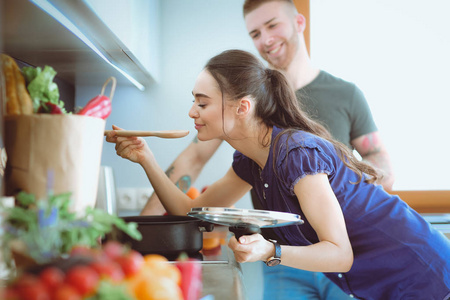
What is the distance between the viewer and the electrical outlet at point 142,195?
2.23 meters

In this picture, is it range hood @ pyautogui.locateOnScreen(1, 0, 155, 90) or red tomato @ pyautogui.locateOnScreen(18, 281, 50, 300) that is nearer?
red tomato @ pyautogui.locateOnScreen(18, 281, 50, 300)

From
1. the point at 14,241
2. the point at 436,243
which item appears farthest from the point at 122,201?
the point at 14,241

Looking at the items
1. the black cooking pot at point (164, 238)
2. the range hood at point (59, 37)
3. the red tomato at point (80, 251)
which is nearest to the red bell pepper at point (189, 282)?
the red tomato at point (80, 251)

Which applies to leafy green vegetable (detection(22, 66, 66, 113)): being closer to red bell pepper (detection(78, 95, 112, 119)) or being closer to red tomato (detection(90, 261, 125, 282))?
red bell pepper (detection(78, 95, 112, 119))

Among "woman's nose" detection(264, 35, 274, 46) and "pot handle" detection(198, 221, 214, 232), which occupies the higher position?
"woman's nose" detection(264, 35, 274, 46)

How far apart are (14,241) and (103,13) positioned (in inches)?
29.1

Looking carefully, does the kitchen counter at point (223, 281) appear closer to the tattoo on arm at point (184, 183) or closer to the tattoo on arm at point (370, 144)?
the tattoo on arm at point (184, 183)

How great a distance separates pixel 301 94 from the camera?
5.62 feet

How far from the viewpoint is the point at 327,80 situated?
205 centimetres

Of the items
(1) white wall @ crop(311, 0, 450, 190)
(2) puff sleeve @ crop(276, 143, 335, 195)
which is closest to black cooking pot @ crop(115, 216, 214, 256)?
(2) puff sleeve @ crop(276, 143, 335, 195)

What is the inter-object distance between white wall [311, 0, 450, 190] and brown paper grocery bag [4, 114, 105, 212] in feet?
6.49

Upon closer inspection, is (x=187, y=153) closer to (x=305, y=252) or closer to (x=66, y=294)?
(x=305, y=252)

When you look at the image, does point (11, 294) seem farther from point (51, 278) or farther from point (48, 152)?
point (48, 152)

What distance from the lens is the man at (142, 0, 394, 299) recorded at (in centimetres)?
188
